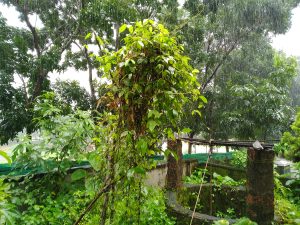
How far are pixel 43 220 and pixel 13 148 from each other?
0.94 metres

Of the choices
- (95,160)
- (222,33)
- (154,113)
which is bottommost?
(95,160)

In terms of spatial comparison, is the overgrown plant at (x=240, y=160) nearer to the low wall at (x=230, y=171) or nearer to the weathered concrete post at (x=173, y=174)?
the low wall at (x=230, y=171)

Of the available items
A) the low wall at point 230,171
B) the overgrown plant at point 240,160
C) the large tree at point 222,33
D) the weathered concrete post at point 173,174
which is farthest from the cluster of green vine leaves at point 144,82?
the overgrown plant at point 240,160

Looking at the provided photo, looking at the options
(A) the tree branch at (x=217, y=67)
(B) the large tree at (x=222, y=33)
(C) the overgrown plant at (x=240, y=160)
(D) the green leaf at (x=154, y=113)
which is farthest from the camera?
(A) the tree branch at (x=217, y=67)

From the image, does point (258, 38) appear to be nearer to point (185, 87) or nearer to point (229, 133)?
point (229, 133)

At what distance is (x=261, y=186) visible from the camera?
3.18 m

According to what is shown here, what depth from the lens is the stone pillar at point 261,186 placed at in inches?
124

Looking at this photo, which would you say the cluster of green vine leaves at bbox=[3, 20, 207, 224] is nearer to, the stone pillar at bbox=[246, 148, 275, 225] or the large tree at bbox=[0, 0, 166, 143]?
the stone pillar at bbox=[246, 148, 275, 225]

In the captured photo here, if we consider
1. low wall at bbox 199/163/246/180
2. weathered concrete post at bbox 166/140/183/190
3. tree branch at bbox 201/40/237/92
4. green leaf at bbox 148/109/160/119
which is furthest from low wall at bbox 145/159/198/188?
tree branch at bbox 201/40/237/92

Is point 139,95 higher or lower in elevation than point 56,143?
higher

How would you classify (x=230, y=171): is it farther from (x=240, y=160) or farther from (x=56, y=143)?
(x=56, y=143)

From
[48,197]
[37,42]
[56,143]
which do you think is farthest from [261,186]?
[37,42]

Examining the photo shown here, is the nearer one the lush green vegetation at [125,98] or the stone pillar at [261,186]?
the lush green vegetation at [125,98]

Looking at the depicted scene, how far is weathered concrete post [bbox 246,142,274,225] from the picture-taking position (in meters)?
3.15
